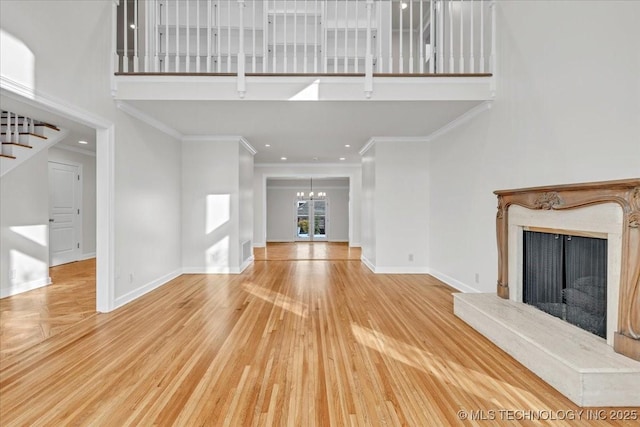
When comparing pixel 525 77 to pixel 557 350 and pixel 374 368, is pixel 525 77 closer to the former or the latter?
pixel 557 350

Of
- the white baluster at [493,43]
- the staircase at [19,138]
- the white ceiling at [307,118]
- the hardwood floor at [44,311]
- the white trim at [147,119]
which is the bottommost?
the hardwood floor at [44,311]

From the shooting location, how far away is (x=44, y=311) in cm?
371

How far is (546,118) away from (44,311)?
18.8ft

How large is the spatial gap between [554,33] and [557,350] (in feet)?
8.77

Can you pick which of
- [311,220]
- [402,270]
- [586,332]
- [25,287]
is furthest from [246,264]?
[311,220]

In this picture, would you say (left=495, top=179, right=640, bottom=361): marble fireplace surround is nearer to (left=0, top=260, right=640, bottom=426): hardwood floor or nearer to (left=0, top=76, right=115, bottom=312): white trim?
(left=0, top=260, right=640, bottom=426): hardwood floor

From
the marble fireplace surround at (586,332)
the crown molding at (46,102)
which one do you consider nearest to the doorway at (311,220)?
the crown molding at (46,102)

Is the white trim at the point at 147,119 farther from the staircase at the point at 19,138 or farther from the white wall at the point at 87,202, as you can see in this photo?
the white wall at the point at 87,202

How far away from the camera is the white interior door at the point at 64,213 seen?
6520 mm

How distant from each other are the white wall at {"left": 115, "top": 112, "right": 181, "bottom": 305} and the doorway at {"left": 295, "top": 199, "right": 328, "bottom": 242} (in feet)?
23.2

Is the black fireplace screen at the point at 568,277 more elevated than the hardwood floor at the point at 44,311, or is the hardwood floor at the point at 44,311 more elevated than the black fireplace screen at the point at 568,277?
the black fireplace screen at the point at 568,277

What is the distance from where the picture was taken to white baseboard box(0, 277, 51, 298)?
14.3 ft

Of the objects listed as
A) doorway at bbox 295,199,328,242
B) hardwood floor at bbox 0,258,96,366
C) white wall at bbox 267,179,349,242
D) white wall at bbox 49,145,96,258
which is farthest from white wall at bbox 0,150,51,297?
doorway at bbox 295,199,328,242

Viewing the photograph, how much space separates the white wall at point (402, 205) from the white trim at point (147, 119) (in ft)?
11.5
